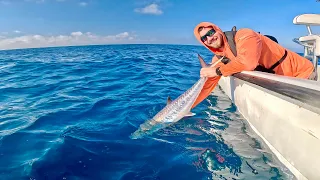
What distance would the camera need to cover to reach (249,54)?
3480 millimetres

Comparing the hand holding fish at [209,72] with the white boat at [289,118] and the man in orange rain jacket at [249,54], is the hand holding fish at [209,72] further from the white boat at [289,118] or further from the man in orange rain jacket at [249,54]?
the white boat at [289,118]

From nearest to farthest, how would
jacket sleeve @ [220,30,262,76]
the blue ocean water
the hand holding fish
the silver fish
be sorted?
the blue ocean water → jacket sleeve @ [220,30,262,76] → the hand holding fish → the silver fish

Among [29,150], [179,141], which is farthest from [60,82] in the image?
[179,141]

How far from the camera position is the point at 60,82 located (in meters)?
9.87

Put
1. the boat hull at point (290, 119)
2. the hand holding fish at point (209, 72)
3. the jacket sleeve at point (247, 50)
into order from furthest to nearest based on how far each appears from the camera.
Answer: the hand holding fish at point (209, 72), the jacket sleeve at point (247, 50), the boat hull at point (290, 119)

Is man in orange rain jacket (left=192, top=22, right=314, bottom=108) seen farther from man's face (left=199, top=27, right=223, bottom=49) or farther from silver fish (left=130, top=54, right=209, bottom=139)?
silver fish (left=130, top=54, right=209, bottom=139)

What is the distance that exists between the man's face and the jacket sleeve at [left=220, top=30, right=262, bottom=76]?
1.27ft

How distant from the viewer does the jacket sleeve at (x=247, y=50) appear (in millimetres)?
3447

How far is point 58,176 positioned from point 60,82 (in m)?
7.34

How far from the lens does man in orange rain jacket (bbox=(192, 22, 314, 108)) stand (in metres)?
3.51

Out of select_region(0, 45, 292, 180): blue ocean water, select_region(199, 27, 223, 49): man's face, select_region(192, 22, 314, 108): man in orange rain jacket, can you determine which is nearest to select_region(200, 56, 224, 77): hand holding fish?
select_region(192, 22, 314, 108): man in orange rain jacket

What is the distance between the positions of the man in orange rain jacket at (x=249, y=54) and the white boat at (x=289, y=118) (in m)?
0.29

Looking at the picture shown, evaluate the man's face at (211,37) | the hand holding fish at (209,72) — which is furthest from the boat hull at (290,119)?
the man's face at (211,37)

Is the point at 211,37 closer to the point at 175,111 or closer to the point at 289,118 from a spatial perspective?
the point at 175,111
